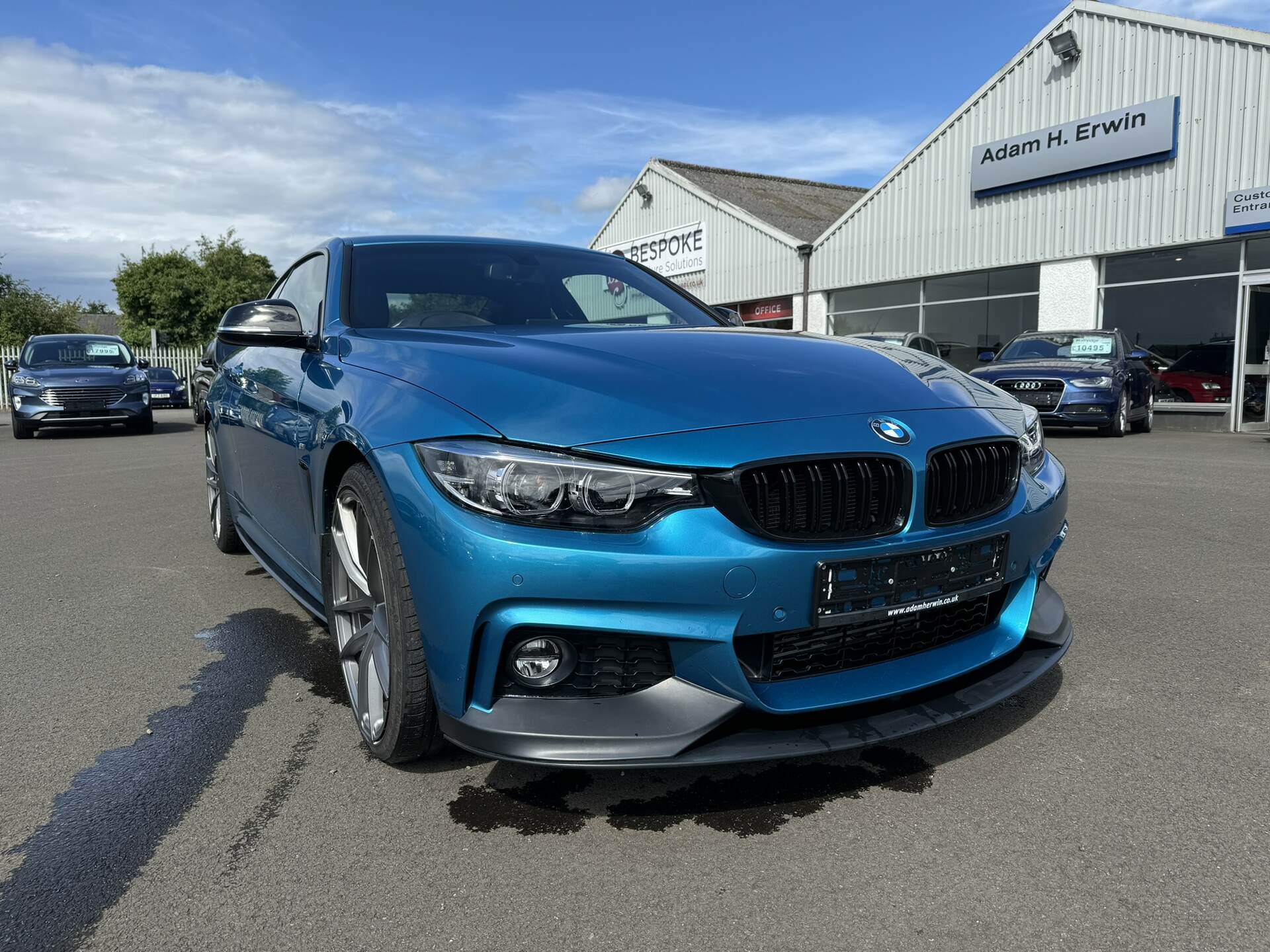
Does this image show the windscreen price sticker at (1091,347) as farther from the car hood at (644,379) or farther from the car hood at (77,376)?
the car hood at (77,376)

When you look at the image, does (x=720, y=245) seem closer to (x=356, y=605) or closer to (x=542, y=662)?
(x=356, y=605)

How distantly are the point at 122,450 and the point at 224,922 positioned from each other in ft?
39.2

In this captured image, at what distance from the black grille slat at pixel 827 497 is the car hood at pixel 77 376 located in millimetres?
15308

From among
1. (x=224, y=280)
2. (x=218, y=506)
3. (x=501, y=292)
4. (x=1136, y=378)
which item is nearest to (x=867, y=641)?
(x=501, y=292)

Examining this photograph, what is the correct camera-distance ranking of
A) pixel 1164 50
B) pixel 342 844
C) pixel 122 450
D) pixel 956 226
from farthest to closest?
1. pixel 956 226
2. pixel 1164 50
3. pixel 122 450
4. pixel 342 844

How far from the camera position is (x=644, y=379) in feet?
7.30

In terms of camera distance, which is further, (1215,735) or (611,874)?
(1215,735)

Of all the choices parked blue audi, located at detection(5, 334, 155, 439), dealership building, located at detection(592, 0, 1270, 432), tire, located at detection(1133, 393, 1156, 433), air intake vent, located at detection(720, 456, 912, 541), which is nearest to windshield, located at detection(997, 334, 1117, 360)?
tire, located at detection(1133, 393, 1156, 433)

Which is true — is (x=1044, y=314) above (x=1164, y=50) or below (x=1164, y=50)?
below

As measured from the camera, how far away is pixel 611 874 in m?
1.90

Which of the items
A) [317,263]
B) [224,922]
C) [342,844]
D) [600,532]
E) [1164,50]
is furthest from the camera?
[1164,50]

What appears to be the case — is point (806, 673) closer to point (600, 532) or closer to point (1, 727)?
point (600, 532)

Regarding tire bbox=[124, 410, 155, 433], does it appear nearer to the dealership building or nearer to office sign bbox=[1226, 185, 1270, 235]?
the dealership building

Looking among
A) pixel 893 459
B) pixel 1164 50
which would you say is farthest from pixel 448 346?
pixel 1164 50
